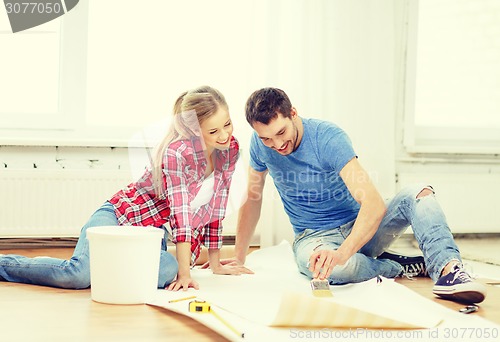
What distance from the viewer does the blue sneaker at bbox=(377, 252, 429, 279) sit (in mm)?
2428

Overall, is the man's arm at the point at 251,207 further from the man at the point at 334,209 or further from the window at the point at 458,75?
the window at the point at 458,75

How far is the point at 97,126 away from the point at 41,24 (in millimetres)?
550

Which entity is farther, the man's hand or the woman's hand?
the woman's hand

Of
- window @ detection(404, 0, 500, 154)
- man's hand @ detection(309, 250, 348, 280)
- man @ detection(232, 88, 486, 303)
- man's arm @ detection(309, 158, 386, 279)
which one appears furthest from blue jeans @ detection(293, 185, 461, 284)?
window @ detection(404, 0, 500, 154)

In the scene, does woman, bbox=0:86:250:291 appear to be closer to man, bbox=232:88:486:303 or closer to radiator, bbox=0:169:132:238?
man, bbox=232:88:486:303

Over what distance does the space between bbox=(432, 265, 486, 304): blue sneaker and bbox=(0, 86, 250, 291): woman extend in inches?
27.8

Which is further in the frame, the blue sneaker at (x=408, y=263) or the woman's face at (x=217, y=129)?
the blue sneaker at (x=408, y=263)

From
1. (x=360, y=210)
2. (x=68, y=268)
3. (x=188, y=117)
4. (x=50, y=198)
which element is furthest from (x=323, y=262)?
(x=50, y=198)

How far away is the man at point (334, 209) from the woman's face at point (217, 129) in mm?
94

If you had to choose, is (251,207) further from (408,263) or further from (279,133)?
(408,263)

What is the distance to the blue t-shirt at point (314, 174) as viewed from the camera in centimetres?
213

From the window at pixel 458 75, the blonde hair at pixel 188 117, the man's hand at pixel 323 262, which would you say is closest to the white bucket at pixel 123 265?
the blonde hair at pixel 188 117

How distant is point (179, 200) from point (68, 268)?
374 millimetres

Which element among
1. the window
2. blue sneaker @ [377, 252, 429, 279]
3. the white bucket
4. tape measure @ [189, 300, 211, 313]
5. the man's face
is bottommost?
blue sneaker @ [377, 252, 429, 279]
